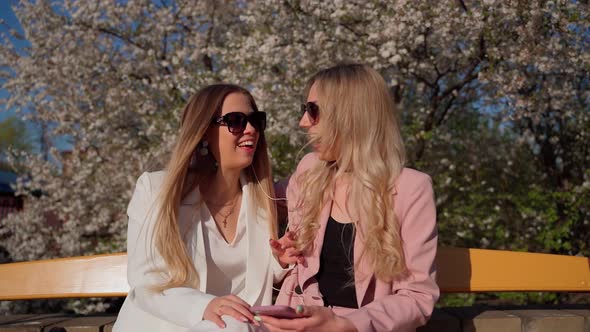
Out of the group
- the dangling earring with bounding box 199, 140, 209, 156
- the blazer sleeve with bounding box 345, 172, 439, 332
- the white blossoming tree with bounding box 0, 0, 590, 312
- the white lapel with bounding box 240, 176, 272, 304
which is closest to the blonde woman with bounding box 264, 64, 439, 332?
the blazer sleeve with bounding box 345, 172, 439, 332

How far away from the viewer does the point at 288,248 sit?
8.16 ft

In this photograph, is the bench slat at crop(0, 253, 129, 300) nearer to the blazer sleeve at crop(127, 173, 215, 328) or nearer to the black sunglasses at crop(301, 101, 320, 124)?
the blazer sleeve at crop(127, 173, 215, 328)

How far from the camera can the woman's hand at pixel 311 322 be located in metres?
1.96

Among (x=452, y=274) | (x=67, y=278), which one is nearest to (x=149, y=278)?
(x=67, y=278)

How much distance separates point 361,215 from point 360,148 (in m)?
0.29

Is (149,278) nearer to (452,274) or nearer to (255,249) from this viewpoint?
(255,249)

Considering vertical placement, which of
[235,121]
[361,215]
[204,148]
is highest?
[235,121]

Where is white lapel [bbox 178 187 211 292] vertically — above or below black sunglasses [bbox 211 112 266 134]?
below

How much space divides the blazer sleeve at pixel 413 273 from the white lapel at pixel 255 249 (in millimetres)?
603

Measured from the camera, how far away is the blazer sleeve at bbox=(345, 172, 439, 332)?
2111 millimetres

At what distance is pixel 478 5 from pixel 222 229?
3.16 meters

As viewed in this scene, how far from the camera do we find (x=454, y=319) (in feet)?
8.74

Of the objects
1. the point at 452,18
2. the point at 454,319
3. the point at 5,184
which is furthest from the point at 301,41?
the point at 5,184

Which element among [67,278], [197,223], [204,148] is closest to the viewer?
[197,223]
